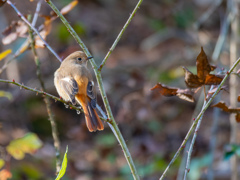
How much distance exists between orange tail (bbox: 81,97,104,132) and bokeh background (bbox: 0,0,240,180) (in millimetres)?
1254

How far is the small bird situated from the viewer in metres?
2.67

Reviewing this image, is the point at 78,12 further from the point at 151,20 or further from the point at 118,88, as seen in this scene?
the point at 118,88

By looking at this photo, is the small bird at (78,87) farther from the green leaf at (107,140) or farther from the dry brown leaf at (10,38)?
the green leaf at (107,140)

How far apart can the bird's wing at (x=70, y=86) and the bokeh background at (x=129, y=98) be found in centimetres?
114

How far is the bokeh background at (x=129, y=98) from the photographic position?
472 cm

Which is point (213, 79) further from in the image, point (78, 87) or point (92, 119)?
point (78, 87)

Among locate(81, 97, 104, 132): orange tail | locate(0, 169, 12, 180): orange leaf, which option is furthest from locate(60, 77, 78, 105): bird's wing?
locate(0, 169, 12, 180): orange leaf

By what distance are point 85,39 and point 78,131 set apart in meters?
2.23

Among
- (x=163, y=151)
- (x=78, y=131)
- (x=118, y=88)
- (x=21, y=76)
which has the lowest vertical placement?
(x=163, y=151)

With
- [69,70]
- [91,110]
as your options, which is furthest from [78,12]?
[91,110]

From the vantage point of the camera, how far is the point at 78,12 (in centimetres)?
752

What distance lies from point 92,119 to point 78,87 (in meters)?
0.44

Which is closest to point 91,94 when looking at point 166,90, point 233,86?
point 166,90

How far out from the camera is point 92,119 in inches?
98.6
